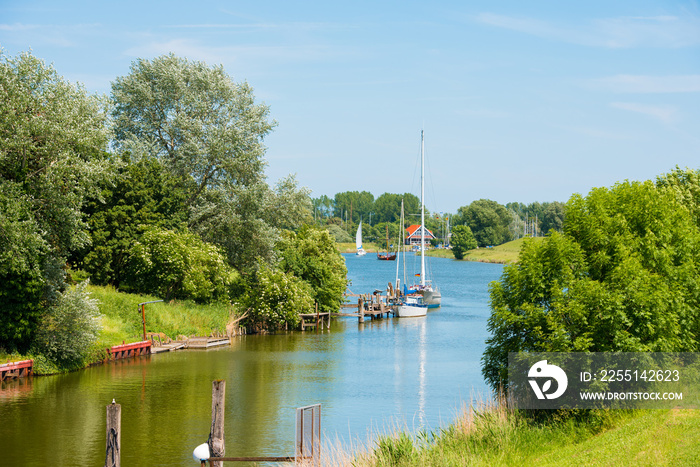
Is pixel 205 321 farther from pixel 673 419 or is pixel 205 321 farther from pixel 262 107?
pixel 673 419

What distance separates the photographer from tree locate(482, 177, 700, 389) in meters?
22.5

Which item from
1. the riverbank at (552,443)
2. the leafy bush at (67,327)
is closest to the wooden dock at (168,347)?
the leafy bush at (67,327)

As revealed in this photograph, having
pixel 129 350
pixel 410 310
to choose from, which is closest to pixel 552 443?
pixel 129 350

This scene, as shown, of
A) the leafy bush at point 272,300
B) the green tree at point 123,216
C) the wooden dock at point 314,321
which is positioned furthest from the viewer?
the wooden dock at point 314,321

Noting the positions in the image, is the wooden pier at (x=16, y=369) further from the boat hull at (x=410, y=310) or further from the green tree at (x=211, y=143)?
the boat hull at (x=410, y=310)

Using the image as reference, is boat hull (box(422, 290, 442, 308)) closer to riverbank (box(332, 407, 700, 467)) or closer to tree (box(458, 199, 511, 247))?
riverbank (box(332, 407, 700, 467))

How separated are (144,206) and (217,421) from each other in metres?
34.3

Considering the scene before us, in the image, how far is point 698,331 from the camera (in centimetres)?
2689

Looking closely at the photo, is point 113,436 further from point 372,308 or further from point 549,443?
point 372,308

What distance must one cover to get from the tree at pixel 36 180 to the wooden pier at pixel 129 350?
20.2 feet

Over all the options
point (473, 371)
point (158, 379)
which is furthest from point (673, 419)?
point (158, 379)

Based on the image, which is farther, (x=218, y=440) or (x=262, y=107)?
(x=262, y=107)

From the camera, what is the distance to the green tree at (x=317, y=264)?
61.2 meters

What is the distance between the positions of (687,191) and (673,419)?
75.2 ft
